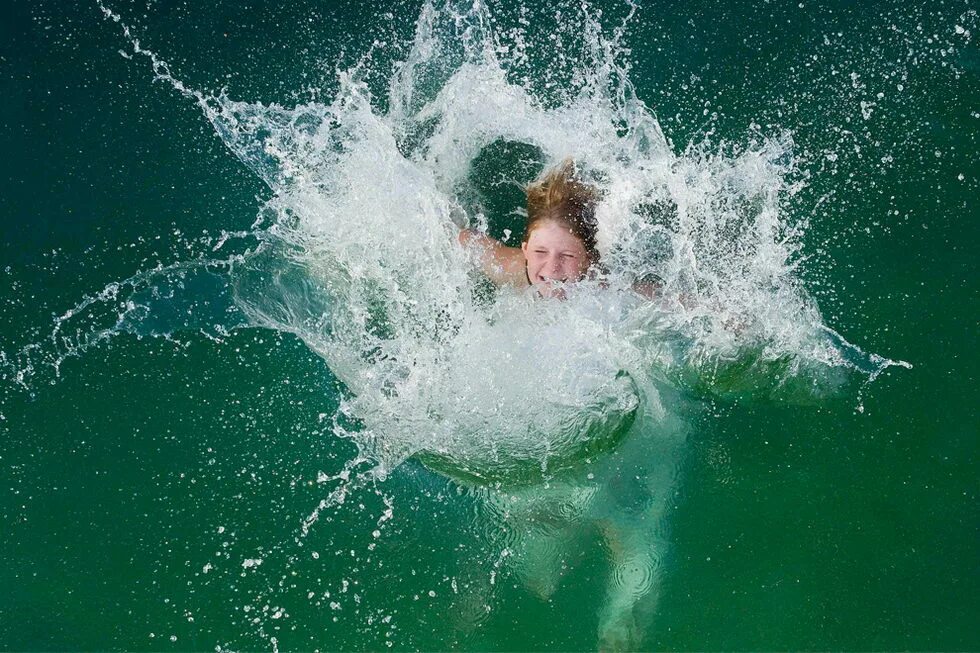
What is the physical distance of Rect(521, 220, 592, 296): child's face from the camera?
292cm

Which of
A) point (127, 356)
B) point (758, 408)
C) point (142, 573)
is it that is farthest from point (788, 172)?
point (142, 573)

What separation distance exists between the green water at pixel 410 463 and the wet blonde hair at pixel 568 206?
1.92 ft

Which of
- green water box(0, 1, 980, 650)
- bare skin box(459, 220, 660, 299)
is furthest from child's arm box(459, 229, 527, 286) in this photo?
green water box(0, 1, 980, 650)

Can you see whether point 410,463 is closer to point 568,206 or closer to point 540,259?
point 540,259

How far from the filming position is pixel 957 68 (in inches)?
138

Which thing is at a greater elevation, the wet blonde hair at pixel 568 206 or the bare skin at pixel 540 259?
the wet blonde hair at pixel 568 206

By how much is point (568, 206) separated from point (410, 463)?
1.09 meters

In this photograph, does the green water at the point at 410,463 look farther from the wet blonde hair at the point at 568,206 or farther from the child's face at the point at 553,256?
the child's face at the point at 553,256

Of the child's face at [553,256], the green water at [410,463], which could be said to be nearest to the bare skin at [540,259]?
the child's face at [553,256]

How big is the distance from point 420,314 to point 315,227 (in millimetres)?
454

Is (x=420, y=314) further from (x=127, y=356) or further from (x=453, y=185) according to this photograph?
(x=127, y=356)

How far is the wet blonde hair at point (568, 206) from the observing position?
115 inches

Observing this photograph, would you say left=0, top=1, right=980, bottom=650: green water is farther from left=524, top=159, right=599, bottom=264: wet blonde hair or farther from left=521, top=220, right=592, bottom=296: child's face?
left=521, top=220, right=592, bottom=296: child's face

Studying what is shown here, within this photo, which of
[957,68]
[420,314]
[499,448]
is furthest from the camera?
[957,68]
